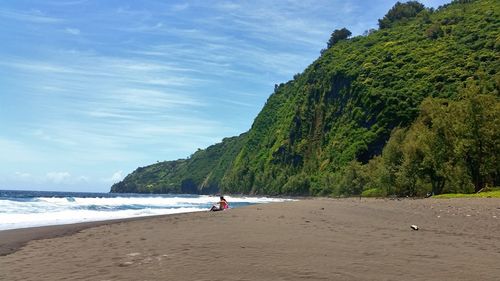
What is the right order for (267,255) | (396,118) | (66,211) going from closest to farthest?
1. (267,255)
2. (66,211)
3. (396,118)

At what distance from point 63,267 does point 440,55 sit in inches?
5550

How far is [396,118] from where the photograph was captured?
124438mm

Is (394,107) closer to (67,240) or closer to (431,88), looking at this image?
(431,88)

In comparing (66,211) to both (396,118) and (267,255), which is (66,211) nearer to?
(267,255)

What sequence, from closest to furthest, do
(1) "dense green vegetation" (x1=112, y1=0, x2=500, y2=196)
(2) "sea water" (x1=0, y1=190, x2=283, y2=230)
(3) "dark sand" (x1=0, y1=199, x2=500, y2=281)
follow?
(3) "dark sand" (x1=0, y1=199, x2=500, y2=281)
(2) "sea water" (x1=0, y1=190, x2=283, y2=230)
(1) "dense green vegetation" (x1=112, y1=0, x2=500, y2=196)

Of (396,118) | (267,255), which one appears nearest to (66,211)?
(267,255)

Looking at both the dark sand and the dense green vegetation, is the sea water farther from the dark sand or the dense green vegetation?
the dense green vegetation

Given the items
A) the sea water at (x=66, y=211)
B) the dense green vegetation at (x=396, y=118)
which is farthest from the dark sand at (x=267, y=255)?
the dense green vegetation at (x=396, y=118)

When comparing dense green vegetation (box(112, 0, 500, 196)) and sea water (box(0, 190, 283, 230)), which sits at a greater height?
dense green vegetation (box(112, 0, 500, 196))

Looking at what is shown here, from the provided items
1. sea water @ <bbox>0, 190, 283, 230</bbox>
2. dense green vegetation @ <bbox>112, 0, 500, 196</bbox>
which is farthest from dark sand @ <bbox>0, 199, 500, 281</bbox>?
dense green vegetation @ <bbox>112, 0, 500, 196</bbox>

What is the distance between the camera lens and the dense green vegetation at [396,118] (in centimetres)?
6075

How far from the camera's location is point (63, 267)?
10.4 m

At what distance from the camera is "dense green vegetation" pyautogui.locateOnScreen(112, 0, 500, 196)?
60750mm

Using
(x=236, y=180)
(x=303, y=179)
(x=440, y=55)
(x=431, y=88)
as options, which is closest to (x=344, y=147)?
(x=303, y=179)
